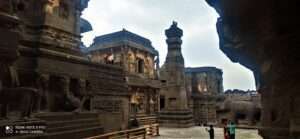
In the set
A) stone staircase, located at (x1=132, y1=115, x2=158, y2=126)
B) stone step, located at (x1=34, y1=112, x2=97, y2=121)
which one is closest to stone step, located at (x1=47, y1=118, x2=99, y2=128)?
stone step, located at (x1=34, y1=112, x2=97, y2=121)

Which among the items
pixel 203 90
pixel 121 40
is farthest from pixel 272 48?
pixel 203 90

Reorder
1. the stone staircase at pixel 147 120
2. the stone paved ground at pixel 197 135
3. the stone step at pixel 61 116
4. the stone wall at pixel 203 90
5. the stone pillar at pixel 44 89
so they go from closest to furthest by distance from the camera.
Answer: the stone step at pixel 61 116 → the stone pillar at pixel 44 89 → the stone paved ground at pixel 197 135 → the stone staircase at pixel 147 120 → the stone wall at pixel 203 90

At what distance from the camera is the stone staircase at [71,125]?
28.7 ft

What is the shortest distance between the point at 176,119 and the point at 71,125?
12313 millimetres

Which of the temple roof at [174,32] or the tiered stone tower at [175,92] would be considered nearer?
the tiered stone tower at [175,92]

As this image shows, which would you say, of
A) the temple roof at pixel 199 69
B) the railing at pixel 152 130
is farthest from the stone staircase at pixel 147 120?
the temple roof at pixel 199 69

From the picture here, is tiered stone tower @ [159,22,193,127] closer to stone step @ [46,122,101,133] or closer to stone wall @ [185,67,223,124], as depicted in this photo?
stone wall @ [185,67,223,124]

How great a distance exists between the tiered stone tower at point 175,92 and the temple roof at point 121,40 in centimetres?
719

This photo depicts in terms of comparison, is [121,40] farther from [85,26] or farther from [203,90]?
[203,90]

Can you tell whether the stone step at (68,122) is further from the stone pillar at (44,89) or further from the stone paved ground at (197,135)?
the stone paved ground at (197,135)

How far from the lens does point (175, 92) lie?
2128 cm

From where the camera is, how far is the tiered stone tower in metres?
20.9

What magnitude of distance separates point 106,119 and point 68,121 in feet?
9.89

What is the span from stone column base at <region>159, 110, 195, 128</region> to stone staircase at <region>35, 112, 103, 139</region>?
10.2 m
